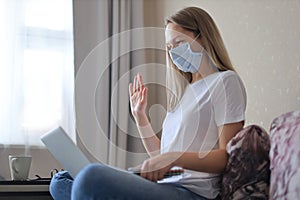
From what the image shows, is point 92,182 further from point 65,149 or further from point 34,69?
point 34,69

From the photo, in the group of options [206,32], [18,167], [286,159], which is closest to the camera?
[286,159]

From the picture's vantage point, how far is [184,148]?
1.60m

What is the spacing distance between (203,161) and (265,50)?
0.88 m

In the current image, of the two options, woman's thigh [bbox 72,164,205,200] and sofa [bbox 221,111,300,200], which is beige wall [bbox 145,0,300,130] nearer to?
sofa [bbox 221,111,300,200]

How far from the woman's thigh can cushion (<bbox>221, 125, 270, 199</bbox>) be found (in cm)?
22

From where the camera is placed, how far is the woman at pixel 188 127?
4.03 feet

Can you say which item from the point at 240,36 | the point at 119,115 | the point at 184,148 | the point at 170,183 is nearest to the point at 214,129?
the point at 184,148

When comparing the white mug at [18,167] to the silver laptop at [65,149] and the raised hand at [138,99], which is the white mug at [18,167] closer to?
the raised hand at [138,99]

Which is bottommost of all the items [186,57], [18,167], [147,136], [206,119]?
[18,167]

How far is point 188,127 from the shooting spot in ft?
5.29

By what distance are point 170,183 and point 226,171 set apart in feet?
0.52

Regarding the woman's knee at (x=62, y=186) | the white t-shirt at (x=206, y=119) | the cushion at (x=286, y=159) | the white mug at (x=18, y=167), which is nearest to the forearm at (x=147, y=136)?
the white t-shirt at (x=206, y=119)

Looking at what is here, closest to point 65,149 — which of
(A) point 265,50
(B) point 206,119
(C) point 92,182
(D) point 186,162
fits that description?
(C) point 92,182

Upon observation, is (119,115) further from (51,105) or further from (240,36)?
(240,36)
